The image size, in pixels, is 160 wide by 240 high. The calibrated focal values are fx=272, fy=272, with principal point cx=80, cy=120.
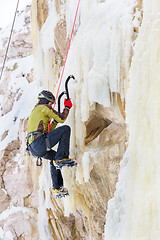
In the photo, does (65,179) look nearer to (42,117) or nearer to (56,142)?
(56,142)

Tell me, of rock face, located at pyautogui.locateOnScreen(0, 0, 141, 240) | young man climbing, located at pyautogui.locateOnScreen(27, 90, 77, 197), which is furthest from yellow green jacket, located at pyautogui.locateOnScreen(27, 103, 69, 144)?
rock face, located at pyautogui.locateOnScreen(0, 0, 141, 240)

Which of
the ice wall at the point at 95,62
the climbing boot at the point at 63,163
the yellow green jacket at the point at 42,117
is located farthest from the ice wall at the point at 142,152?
the yellow green jacket at the point at 42,117

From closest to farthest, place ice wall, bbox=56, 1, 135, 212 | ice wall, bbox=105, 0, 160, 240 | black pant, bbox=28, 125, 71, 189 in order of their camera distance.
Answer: ice wall, bbox=105, 0, 160, 240
ice wall, bbox=56, 1, 135, 212
black pant, bbox=28, 125, 71, 189

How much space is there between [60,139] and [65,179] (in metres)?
0.97

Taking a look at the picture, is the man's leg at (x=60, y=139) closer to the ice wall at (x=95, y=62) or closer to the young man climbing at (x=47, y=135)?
the young man climbing at (x=47, y=135)

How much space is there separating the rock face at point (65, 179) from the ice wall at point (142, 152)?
74 cm

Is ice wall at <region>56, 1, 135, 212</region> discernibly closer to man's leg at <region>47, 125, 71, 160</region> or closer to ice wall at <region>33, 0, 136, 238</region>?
ice wall at <region>33, 0, 136, 238</region>

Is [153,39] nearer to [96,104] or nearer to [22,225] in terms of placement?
[96,104]

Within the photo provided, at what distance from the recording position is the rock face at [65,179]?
4.06 meters

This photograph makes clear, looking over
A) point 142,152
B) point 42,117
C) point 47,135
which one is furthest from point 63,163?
point 142,152

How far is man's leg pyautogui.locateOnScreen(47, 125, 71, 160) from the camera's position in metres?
3.50

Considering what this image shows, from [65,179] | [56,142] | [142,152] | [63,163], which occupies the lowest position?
[65,179]

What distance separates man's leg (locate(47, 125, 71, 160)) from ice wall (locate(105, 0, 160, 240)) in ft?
3.13

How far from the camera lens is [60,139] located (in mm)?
3559
